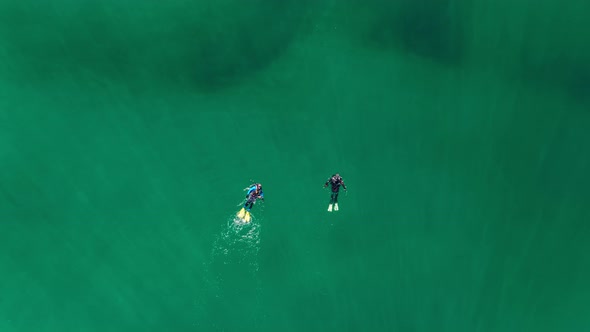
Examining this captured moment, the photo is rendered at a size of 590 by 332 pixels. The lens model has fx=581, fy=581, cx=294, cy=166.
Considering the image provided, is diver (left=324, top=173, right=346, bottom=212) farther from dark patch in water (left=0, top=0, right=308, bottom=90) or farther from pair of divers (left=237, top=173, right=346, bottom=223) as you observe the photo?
dark patch in water (left=0, top=0, right=308, bottom=90)

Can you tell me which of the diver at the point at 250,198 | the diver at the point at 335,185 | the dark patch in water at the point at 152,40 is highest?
the dark patch in water at the point at 152,40

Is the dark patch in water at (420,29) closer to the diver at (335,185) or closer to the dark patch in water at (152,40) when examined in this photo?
the dark patch in water at (152,40)

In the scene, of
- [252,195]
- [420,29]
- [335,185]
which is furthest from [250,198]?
[420,29]

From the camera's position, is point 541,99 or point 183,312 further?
point 541,99

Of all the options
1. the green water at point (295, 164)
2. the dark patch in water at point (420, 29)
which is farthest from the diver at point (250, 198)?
the dark patch in water at point (420, 29)

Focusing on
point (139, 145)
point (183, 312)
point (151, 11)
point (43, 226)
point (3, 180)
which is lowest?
point (183, 312)

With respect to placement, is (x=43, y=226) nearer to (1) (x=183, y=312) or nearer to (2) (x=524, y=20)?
(1) (x=183, y=312)

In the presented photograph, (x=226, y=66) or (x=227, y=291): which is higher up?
(x=226, y=66)

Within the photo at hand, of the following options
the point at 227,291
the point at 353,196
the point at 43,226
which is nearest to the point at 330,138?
the point at 353,196
